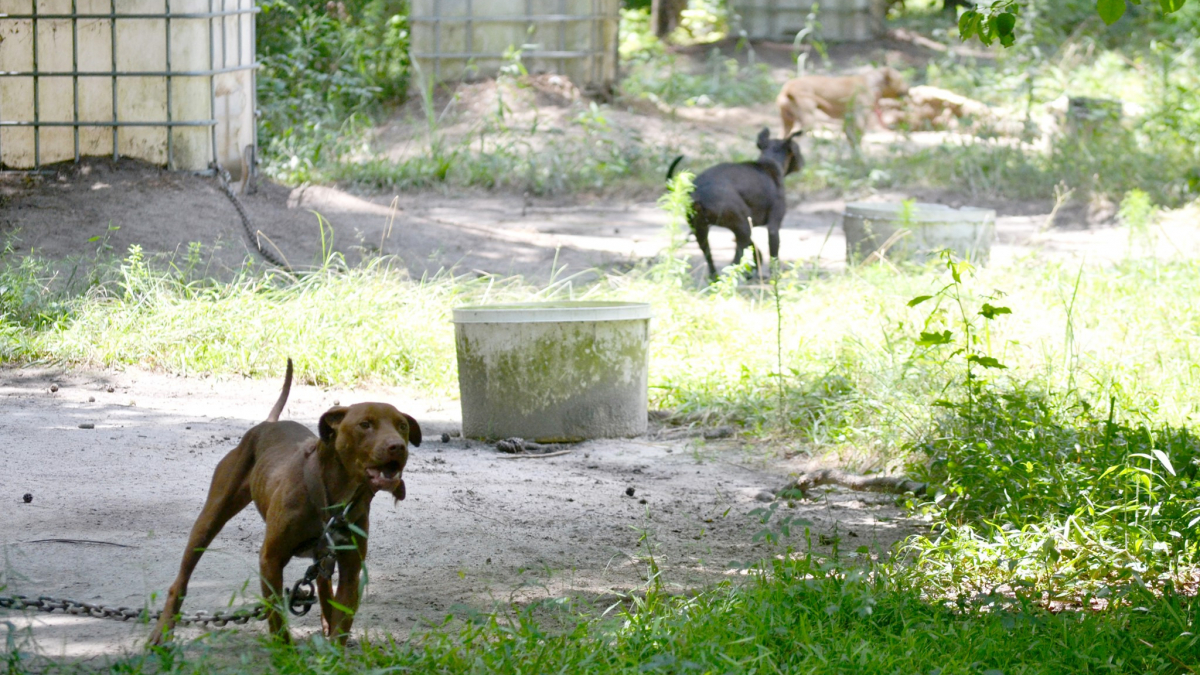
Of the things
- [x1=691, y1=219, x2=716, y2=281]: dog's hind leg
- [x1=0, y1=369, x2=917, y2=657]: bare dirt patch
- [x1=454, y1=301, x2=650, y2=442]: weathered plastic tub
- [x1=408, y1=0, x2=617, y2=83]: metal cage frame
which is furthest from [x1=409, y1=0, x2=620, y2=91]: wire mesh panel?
[x1=454, y1=301, x2=650, y2=442]: weathered plastic tub

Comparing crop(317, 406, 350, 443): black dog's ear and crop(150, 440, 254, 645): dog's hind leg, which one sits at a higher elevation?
crop(317, 406, 350, 443): black dog's ear

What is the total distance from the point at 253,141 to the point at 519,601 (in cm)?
726

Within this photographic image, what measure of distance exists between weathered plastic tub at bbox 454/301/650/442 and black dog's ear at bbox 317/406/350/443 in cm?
264

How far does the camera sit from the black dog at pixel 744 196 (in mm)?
8773

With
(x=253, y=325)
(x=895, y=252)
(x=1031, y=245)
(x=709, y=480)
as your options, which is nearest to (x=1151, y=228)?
(x=1031, y=245)

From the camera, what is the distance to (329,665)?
2.85 metres

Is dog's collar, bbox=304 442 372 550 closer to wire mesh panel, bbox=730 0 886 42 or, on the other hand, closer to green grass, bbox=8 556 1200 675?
green grass, bbox=8 556 1200 675

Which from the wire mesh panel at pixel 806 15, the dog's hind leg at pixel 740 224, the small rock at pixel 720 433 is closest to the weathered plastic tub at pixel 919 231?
the dog's hind leg at pixel 740 224

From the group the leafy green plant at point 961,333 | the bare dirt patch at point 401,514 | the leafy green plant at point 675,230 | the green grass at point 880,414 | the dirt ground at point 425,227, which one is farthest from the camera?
the dirt ground at point 425,227

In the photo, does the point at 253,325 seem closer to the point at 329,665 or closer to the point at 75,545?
the point at 75,545

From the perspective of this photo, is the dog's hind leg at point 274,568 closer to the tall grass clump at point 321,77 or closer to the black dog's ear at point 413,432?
the black dog's ear at point 413,432

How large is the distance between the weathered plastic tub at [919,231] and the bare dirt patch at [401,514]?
11.5 feet

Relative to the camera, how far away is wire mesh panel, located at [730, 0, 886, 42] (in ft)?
81.1

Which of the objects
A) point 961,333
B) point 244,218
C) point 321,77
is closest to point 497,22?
point 321,77
